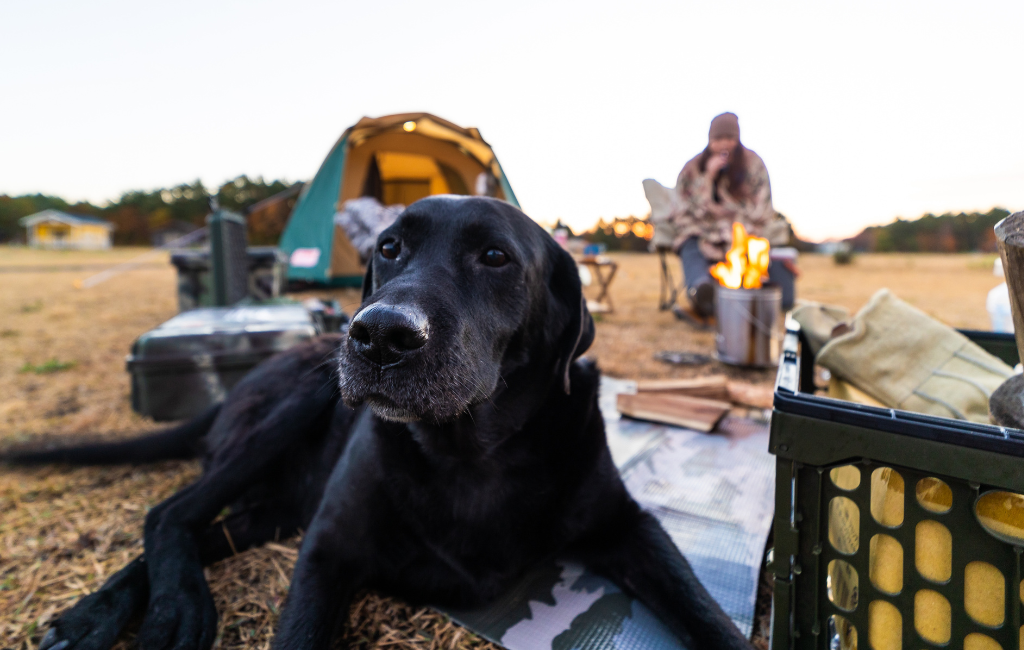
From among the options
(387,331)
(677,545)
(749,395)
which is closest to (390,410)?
(387,331)

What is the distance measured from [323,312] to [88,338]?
3492mm

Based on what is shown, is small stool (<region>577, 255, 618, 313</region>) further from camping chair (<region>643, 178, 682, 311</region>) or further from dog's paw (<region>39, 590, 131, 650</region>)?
dog's paw (<region>39, 590, 131, 650</region>)

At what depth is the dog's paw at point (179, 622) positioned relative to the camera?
4.39 feet

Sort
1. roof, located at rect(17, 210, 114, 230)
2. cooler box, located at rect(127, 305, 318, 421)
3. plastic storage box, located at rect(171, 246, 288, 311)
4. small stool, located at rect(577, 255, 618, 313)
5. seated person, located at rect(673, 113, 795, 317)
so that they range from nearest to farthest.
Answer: cooler box, located at rect(127, 305, 318, 421), plastic storage box, located at rect(171, 246, 288, 311), seated person, located at rect(673, 113, 795, 317), small stool, located at rect(577, 255, 618, 313), roof, located at rect(17, 210, 114, 230)

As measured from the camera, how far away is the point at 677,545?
179 centimetres

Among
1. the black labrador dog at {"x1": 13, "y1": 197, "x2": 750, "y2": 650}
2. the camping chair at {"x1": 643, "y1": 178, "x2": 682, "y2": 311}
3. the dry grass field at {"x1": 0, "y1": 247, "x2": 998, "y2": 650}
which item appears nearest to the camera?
the black labrador dog at {"x1": 13, "y1": 197, "x2": 750, "y2": 650}

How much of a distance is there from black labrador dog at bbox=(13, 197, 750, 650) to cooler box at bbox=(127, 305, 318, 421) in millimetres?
1486

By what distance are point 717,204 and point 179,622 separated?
256 inches

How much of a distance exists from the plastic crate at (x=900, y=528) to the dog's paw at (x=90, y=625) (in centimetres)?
164

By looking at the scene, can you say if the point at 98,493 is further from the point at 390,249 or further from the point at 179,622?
the point at 390,249

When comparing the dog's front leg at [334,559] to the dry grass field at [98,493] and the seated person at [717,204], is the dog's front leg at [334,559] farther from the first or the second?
the seated person at [717,204]

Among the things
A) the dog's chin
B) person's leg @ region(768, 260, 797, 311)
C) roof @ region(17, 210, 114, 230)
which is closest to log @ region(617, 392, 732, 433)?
the dog's chin

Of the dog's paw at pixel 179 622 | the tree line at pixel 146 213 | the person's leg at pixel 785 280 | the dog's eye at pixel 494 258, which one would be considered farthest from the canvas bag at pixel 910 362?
the tree line at pixel 146 213

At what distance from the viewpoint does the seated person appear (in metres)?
6.08
